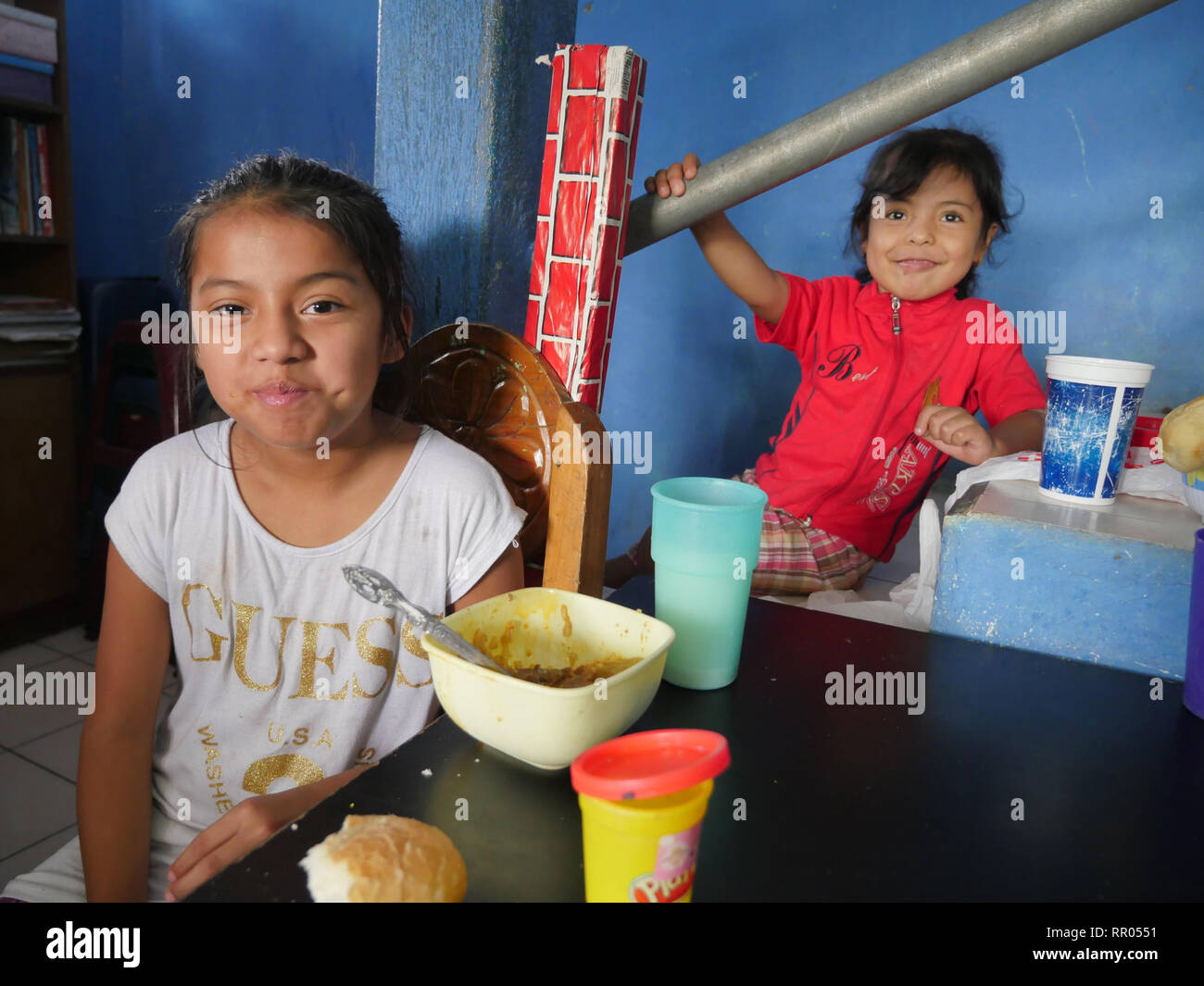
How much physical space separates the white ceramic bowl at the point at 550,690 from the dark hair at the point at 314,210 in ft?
1.59

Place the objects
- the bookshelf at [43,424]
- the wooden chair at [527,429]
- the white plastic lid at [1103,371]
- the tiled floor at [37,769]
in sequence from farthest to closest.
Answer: the bookshelf at [43,424]
the tiled floor at [37,769]
the white plastic lid at [1103,371]
the wooden chair at [527,429]

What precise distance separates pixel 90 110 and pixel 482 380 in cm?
295

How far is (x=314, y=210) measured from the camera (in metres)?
1.03

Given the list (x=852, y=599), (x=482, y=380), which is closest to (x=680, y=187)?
(x=482, y=380)

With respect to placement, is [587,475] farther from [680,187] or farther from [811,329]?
[811,329]

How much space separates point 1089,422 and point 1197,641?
15.3 inches

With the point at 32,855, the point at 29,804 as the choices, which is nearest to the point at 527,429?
the point at 32,855

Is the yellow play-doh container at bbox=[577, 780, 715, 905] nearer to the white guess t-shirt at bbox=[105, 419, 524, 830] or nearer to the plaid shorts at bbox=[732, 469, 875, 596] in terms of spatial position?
the white guess t-shirt at bbox=[105, 419, 524, 830]

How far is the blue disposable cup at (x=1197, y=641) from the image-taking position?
0.81m

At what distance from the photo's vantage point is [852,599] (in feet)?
5.59

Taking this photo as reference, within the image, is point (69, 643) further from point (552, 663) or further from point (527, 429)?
point (552, 663)

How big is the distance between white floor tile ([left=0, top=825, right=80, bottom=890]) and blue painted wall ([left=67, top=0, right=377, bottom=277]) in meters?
2.03

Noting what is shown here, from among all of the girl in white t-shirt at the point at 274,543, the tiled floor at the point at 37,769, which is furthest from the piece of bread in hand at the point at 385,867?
the tiled floor at the point at 37,769

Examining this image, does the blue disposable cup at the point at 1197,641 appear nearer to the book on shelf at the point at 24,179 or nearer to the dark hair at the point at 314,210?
the dark hair at the point at 314,210
